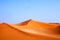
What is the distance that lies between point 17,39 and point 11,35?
0.97m

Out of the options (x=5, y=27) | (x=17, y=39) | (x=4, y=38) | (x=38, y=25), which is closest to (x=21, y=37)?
(x=17, y=39)

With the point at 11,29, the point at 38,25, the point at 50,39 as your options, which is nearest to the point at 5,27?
the point at 11,29

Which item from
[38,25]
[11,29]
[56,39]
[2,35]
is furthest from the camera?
[38,25]

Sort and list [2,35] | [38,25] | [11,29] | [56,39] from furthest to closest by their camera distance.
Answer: [38,25] < [11,29] < [2,35] < [56,39]

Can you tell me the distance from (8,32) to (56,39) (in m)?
4.25

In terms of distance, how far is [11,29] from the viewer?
1296 centimetres

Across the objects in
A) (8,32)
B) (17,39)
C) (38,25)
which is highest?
(38,25)

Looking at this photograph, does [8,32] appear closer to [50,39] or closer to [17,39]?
[17,39]

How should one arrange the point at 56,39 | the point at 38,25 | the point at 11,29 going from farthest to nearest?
the point at 38,25, the point at 11,29, the point at 56,39

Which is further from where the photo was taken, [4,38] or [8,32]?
[8,32]

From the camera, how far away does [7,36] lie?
37.6 ft

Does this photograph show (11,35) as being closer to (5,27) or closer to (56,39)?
(5,27)

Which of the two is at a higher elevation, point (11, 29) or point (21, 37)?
point (11, 29)

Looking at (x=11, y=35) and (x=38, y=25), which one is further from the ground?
(x=38, y=25)
